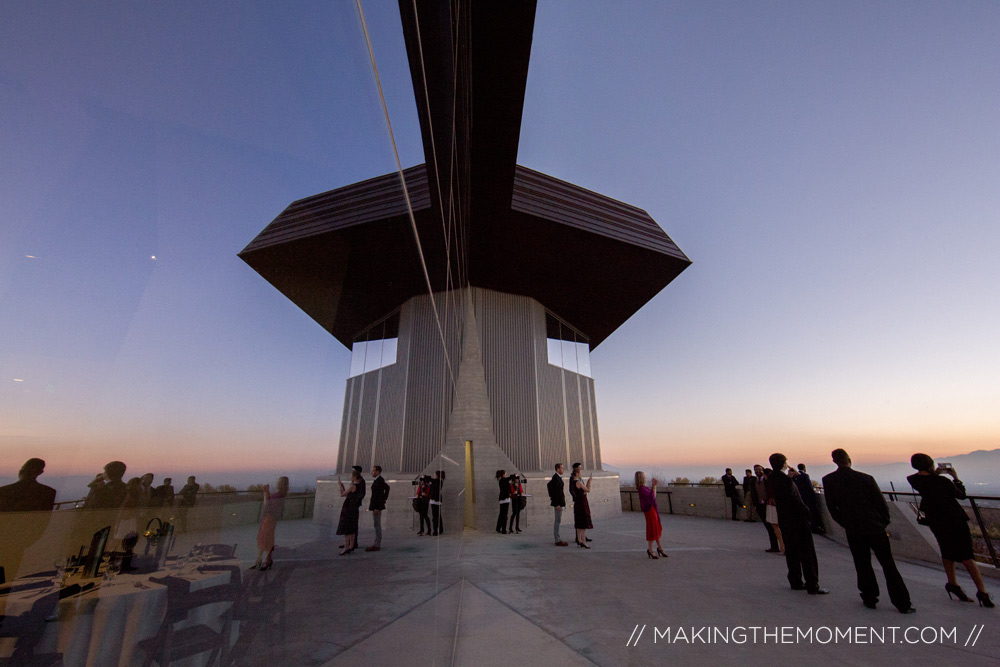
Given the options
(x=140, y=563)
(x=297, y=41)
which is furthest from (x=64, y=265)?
(x=297, y=41)

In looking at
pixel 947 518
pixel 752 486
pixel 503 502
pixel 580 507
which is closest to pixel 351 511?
pixel 947 518

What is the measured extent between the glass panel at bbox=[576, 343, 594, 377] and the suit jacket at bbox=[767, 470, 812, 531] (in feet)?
44.1

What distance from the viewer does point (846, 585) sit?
5.17m

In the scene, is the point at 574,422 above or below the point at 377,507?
above

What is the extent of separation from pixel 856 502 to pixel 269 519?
561cm

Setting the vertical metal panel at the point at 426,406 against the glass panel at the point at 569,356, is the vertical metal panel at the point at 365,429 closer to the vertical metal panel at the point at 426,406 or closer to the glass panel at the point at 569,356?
the vertical metal panel at the point at 426,406

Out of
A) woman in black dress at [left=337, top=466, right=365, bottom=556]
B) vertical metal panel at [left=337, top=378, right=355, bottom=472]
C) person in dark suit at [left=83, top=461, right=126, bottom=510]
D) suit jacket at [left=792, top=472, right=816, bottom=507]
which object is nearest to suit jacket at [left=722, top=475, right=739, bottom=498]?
suit jacket at [left=792, top=472, right=816, bottom=507]

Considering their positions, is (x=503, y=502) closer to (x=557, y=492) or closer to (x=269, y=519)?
(x=557, y=492)

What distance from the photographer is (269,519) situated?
907mm

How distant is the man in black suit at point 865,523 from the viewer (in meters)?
4.22

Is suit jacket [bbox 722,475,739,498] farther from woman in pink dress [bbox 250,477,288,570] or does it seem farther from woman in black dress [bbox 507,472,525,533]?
woman in pink dress [bbox 250,477,288,570]

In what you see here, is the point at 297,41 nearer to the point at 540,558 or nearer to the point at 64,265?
the point at 64,265

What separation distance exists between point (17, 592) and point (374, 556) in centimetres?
150

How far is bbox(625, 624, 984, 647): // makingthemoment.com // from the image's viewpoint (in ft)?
11.6
